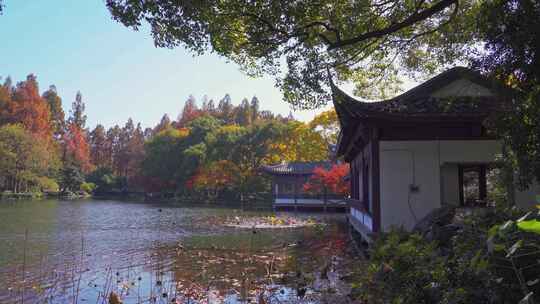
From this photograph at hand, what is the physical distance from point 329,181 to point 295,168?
4.61 metres

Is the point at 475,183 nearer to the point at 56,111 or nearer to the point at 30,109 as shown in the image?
the point at 30,109

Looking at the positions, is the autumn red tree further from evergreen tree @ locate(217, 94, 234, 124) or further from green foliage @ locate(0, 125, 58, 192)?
evergreen tree @ locate(217, 94, 234, 124)

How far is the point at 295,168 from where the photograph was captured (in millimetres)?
32250

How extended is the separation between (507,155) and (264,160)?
34.9 metres

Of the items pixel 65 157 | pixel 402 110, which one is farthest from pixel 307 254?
pixel 65 157

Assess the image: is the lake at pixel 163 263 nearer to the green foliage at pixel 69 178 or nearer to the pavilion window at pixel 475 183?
the pavilion window at pixel 475 183

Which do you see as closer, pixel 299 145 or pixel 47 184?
pixel 299 145

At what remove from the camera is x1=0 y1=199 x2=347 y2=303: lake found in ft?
23.3

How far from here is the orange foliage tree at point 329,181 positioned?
28.0 metres

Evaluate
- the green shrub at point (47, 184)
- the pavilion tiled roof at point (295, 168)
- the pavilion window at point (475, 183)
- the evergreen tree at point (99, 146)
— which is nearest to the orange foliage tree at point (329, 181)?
the pavilion tiled roof at point (295, 168)

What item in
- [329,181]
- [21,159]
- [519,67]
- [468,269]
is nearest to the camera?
[468,269]

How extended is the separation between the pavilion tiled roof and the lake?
13687 millimetres

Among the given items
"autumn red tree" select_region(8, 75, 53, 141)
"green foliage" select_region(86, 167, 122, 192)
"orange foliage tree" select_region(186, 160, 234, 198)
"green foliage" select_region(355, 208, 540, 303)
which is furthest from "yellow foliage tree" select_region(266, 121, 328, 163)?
"green foliage" select_region(355, 208, 540, 303)

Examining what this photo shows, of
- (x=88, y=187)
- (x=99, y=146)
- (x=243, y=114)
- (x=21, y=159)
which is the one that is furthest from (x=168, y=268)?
(x=99, y=146)
